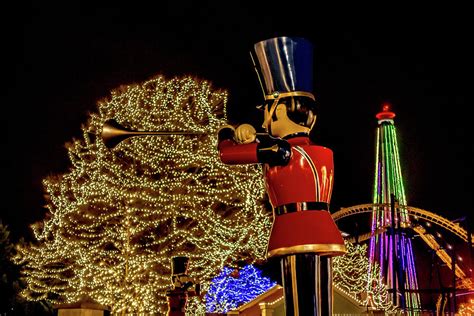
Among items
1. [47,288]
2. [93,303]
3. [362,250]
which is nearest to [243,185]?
[47,288]

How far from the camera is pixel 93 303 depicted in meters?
6.15

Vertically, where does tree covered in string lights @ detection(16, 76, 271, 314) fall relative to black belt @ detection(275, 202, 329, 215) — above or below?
above

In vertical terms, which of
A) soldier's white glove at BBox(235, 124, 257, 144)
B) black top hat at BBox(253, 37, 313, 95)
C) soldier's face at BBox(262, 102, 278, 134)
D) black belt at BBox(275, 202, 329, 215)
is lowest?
black belt at BBox(275, 202, 329, 215)

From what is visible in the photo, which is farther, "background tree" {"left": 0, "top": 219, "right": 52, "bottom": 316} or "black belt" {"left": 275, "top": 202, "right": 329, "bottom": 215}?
"background tree" {"left": 0, "top": 219, "right": 52, "bottom": 316}

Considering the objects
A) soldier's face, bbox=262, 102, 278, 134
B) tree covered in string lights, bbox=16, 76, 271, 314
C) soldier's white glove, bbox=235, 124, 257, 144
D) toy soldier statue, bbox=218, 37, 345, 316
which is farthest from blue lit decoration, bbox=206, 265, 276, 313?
soldier's white glove, bbox=235, 124, 257, 144

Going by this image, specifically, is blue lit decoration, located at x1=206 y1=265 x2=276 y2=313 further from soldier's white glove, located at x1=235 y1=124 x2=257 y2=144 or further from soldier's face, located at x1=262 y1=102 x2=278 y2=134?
soldier's white glove, located at x1=235 y1=124 x2=257 y2=144

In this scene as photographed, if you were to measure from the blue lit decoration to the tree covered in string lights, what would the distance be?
2.08 metres

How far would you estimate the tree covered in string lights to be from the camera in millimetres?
14102

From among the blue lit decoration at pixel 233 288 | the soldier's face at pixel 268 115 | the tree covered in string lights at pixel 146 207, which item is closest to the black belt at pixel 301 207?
the soldier's face at pixel 268 115

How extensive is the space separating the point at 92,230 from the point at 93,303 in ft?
27.7

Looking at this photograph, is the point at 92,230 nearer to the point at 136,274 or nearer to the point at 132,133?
the point at 136,274

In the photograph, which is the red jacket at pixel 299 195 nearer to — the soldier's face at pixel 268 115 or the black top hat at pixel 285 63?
the soldier's face at pixel 268 115

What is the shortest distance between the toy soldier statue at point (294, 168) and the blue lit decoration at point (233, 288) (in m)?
12.6

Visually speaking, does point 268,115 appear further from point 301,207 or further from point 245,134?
point 301,207
